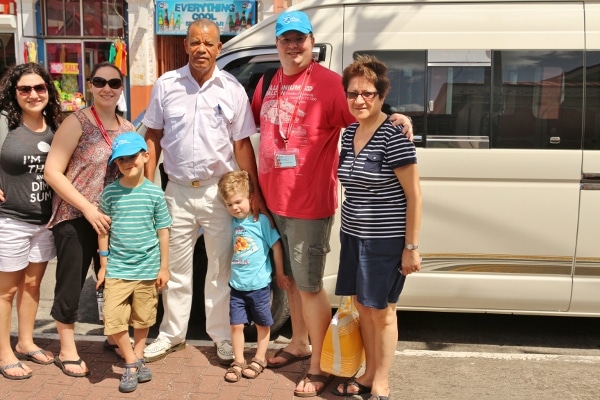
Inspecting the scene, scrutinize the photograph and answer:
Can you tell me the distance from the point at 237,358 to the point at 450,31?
2.57 meters

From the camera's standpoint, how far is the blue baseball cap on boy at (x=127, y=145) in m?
4.03

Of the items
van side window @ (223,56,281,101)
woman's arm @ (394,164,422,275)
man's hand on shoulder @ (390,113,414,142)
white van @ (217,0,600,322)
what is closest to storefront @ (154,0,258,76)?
van side window @ (223,56,281,101)

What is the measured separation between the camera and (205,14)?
1477cm

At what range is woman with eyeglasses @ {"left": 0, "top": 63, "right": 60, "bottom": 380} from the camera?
4277mm

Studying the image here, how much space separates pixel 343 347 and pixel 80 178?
1.87 meters

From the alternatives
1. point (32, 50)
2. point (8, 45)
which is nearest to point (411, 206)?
point (32, 50)

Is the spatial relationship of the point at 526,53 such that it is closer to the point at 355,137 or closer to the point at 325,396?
the point at 355,137

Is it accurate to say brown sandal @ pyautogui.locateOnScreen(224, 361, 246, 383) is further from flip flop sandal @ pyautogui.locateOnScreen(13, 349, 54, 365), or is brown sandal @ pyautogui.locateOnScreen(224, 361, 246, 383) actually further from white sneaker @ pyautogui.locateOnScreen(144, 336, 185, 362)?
flip flop sandal @ pyautogui.locateOnScreen(13, 349, 54, 365)

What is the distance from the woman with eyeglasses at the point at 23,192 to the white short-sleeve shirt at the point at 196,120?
67 cm

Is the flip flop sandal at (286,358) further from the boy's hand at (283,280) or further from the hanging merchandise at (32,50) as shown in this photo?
the hanging merchandise at (32,50)

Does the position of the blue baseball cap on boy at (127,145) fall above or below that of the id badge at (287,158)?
above

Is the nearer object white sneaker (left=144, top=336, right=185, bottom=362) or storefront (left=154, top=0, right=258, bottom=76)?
white sneaker (left=144, top=336, right=185, bottom=362)

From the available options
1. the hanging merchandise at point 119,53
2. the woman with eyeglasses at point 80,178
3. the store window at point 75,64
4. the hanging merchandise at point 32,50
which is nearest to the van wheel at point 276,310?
the woman with eyeglasses at point 80,178

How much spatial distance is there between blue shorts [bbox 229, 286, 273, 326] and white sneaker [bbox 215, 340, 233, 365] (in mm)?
228
